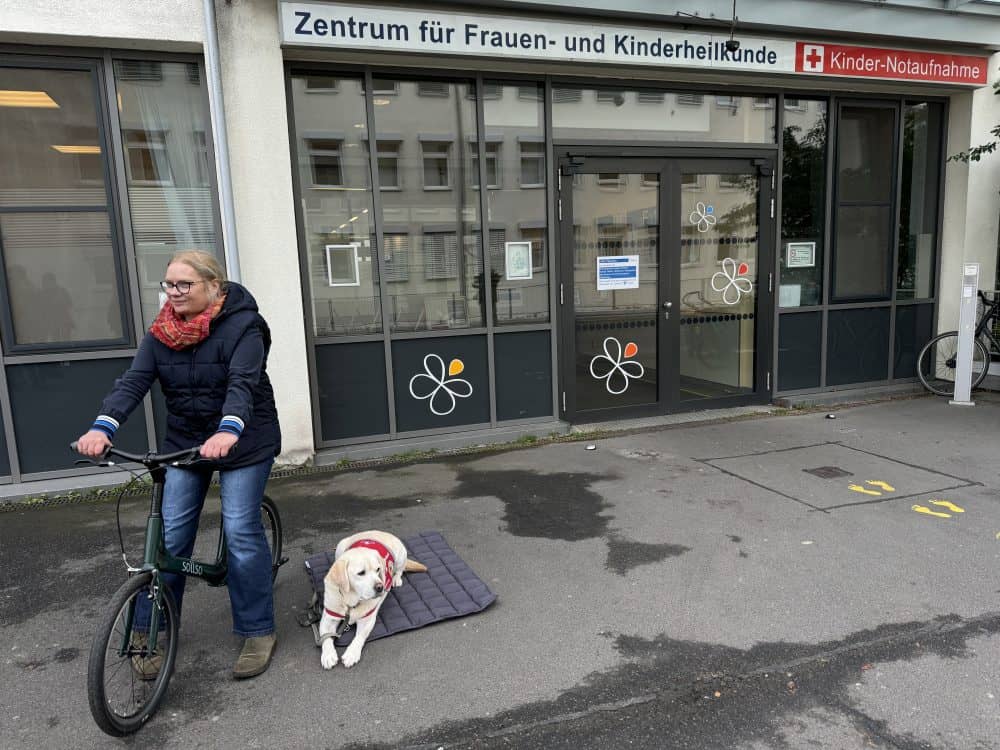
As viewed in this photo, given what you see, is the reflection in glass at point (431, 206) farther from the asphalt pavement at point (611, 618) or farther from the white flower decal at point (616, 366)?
the asphalt pavement at point (611, 618)

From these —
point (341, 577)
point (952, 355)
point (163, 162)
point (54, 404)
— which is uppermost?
point (163, 162)

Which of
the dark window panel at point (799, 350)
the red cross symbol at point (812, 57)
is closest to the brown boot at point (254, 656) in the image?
the dark window panel at point (799, 350)

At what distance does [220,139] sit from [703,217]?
459 cm

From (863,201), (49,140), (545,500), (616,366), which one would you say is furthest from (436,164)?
(863,201)

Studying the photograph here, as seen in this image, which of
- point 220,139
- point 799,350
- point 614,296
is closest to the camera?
point 220,139

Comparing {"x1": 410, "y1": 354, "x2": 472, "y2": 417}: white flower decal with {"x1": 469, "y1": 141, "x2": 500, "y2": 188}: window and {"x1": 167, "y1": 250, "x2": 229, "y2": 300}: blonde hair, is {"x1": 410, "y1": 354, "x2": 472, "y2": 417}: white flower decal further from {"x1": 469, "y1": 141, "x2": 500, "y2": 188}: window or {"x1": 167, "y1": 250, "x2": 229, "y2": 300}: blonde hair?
{"x1": 167, "y1": 250, "x2": 229, "y2": 300}: blonde hair

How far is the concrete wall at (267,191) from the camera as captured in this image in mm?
5285

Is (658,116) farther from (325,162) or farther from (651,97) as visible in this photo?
(325,162)

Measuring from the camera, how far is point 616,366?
698 centimetres

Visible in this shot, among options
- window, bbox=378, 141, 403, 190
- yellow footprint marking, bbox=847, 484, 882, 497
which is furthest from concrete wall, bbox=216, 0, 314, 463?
yellow footprint marking, bbox=847, 484, 882, 497

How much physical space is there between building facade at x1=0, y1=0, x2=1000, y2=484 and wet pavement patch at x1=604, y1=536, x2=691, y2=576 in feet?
8.17

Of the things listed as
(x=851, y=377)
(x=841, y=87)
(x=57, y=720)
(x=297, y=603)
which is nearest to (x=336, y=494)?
(x=297, y=603)

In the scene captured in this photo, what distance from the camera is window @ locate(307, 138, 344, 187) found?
19.2ft

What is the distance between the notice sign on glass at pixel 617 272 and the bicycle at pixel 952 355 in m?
3.69
